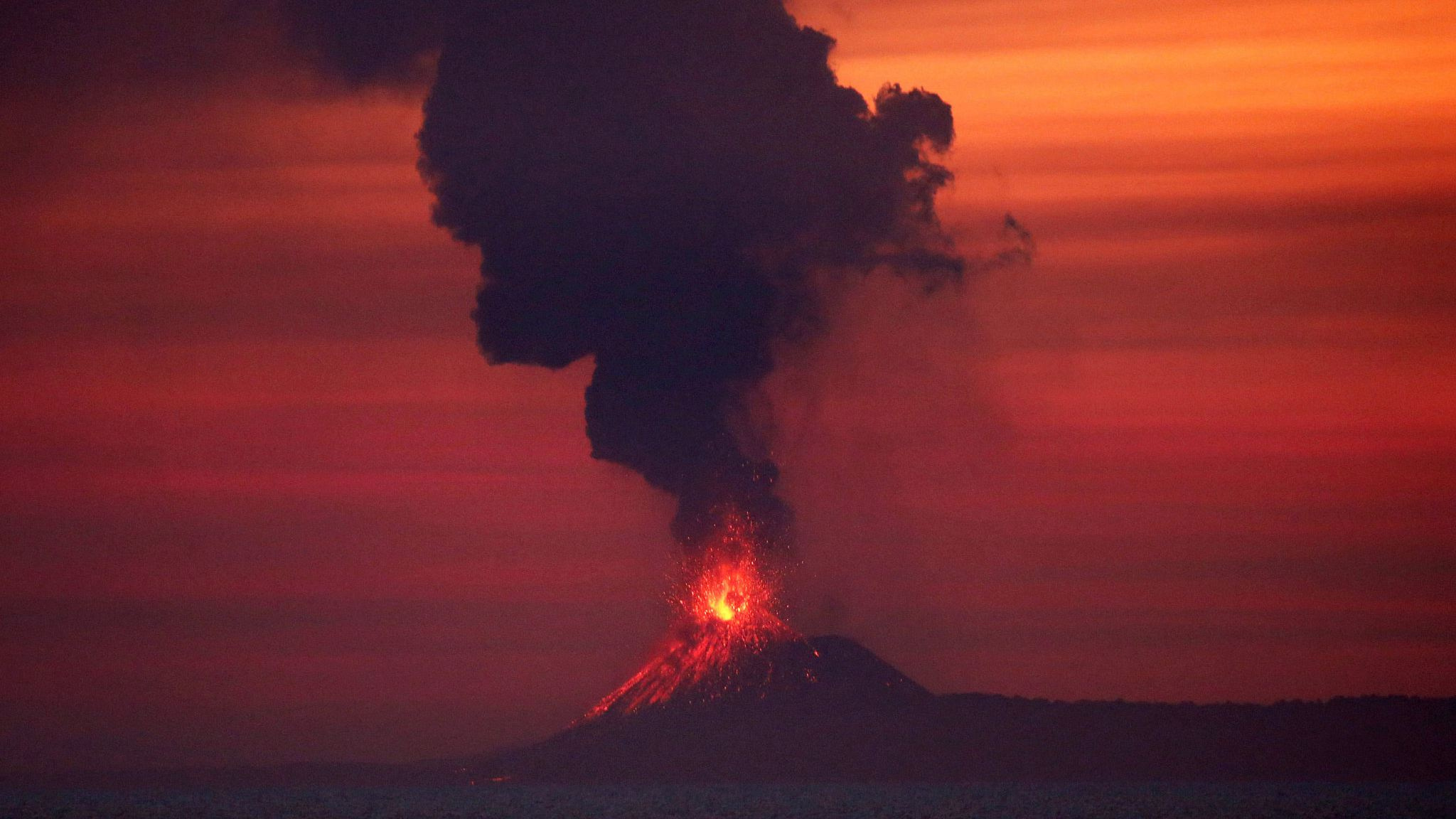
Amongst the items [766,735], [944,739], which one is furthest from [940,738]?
[766,735]

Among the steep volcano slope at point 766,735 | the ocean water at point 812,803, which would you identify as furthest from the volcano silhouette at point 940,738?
the ocean water at point 812,803

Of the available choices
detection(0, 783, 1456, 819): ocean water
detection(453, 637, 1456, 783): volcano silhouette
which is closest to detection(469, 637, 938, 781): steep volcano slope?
detection(453, 637, 1456, 783): volcano silhouette

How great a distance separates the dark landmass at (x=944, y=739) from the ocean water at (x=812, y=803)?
139 centimetres

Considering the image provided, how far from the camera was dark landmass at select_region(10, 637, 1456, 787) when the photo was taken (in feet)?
358

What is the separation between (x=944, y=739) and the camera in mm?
111500

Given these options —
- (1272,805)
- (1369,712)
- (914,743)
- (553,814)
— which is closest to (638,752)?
(914,743)

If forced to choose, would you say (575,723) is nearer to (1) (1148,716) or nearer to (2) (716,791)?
(2) (716,791)

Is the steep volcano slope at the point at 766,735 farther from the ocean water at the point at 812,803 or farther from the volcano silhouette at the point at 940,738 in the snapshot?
the ocean water at the point at 812,803

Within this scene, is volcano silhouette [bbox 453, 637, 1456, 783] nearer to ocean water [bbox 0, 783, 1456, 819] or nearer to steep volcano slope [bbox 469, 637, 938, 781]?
steep volcano slope [bbox 469, 637, 938, 781]

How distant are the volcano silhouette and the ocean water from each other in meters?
1.36

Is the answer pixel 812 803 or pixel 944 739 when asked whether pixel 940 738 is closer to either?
pixel 944 739

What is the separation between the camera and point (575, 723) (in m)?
119

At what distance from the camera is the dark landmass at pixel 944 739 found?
Answer: 109m

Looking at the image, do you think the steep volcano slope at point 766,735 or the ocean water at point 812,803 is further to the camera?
the steep volcano slope at point 766,735
